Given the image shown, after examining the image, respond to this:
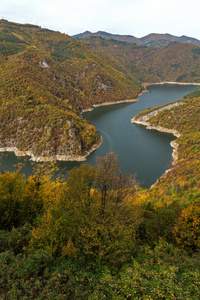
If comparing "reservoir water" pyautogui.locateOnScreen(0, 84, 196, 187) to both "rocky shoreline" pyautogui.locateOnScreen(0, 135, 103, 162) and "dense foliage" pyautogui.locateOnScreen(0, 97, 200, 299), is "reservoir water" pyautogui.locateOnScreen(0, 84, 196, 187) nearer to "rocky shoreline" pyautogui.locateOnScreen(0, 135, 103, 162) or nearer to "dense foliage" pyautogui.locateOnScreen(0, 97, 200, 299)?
"rocky shoreline" pyautogui.locateOnScreen(0, 135, 103, 162)

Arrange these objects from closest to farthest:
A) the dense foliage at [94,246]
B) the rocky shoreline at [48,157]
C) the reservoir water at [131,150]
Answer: the dense foliage at [94,246], the reservoir water at [131,150], the rocky shoreline at [48,157]

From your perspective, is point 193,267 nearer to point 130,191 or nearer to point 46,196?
point 130,191

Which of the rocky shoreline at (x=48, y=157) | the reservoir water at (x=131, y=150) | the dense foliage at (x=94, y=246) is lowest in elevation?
the rocky shoreline at (x=48, y=157)

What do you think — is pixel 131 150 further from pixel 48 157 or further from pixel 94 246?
pixel 94 246

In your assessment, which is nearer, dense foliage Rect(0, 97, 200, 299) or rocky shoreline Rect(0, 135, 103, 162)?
dense foliage Rect(0, 97, 200, 299)

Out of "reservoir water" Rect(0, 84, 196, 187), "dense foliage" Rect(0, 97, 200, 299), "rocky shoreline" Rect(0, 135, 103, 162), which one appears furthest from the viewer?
"rocky shoreline" Rect(0, 135, 103, 162)

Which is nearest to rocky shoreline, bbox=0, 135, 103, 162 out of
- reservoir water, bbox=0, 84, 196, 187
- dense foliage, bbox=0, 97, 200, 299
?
reservoir water, bbox=0, 84, 196, 187

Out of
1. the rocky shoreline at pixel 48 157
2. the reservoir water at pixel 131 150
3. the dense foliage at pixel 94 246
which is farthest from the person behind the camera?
the rocky shoreline at pixel 48 157

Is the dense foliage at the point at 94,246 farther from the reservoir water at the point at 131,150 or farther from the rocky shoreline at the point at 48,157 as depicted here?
the rocky shoreline at the point at 48,157

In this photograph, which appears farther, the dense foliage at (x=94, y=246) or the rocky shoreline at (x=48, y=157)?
the rocky shoreline at (x=48, y=157)

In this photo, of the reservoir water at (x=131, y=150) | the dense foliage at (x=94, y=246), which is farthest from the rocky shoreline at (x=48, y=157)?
the dense foliage at (x=94, y=246)

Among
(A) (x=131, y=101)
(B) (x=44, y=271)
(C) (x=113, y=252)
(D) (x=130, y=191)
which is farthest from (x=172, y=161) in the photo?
(A) (x=131, y=101)
